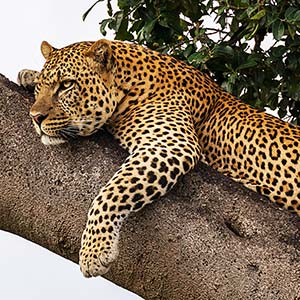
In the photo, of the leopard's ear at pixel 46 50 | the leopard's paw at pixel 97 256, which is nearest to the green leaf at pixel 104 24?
the leopard's ear at pixel 46 50

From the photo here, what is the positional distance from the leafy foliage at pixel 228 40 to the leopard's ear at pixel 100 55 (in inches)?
62.7

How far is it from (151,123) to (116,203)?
69 centimetres

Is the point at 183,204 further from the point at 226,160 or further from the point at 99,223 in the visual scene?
the point at 226,160

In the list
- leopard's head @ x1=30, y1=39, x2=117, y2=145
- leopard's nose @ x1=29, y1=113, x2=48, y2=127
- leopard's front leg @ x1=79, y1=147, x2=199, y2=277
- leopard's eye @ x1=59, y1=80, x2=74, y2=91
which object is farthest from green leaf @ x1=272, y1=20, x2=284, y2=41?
leopard's nose @ x1=29, y1=113, x2=48, y2=127

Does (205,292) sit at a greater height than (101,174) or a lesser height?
lesser

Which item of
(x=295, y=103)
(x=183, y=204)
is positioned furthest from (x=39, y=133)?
(x=295, y=103)

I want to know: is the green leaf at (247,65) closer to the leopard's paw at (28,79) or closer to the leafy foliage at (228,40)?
the leafy foliage at (228,40)

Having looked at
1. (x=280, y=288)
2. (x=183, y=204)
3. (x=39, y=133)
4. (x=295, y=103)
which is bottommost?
(x=295, y=103)

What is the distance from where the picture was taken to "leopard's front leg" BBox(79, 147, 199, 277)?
466 cm

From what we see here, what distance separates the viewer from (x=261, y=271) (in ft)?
15.0

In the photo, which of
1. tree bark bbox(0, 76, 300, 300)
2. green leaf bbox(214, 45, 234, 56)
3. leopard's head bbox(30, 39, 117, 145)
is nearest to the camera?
tree bark bbox(0, 76, 300, 300)

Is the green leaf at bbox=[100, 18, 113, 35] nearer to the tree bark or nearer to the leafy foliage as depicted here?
the leafy foliage

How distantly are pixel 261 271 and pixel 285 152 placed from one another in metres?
0.97

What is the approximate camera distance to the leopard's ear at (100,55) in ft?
17.5
